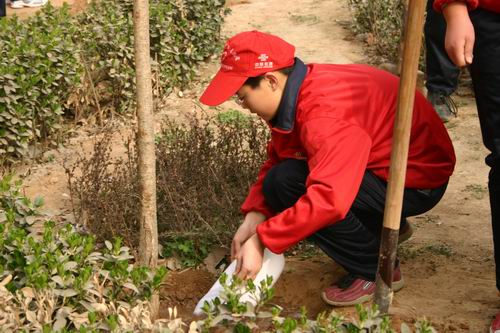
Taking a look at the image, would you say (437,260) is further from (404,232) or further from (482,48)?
(482,48)

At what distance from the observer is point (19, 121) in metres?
5.44

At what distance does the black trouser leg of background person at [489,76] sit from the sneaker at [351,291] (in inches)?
26.6

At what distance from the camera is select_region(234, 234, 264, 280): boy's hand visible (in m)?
3.20

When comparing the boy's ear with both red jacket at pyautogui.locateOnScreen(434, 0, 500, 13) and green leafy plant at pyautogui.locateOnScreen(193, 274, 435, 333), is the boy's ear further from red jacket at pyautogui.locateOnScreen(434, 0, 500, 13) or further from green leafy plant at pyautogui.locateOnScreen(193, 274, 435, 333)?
green leafy plant at pyautogui.locateOnScreen(193, 274, 435, 333)

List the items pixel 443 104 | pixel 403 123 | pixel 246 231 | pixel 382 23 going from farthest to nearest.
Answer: pixel 382 23, pixel 443 104, pixel 246 231, pixel 403 123

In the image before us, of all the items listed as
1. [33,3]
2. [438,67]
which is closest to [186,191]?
[438,67]

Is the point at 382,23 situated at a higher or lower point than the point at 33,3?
higher

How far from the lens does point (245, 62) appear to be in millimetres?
3182

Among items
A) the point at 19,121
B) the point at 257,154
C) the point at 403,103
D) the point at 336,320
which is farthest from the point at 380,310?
the point at 19,121

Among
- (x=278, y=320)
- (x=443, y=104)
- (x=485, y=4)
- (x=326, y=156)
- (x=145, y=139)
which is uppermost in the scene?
(x=485, y=4)

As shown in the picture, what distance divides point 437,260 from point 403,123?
1.36 metres

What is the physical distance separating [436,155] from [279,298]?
939mm

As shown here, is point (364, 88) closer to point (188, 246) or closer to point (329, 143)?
point (329, 143)

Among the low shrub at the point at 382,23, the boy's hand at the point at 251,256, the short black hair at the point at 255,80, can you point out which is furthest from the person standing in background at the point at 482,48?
the low shrub at the point at 382,23
